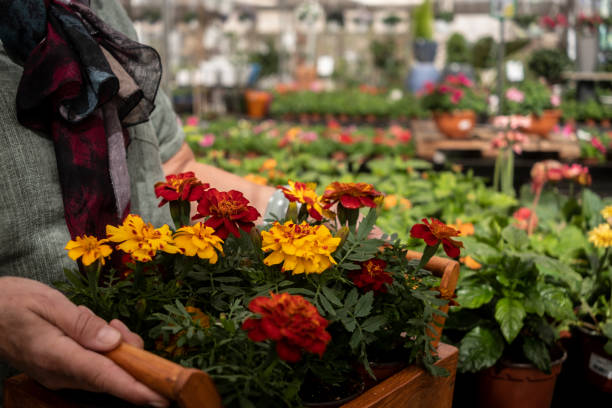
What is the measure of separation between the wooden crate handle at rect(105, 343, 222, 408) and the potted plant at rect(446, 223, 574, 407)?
876 millimetres

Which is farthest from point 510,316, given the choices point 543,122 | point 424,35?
point 424,35

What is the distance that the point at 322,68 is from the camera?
6.93 meters

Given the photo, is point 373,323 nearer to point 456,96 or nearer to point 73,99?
point 73,99

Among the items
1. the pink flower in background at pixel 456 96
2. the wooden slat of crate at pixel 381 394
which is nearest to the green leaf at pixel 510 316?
the wooden slat of crate at pixel 381 394

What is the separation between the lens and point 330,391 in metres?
0.71

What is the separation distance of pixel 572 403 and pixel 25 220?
139 centimetres

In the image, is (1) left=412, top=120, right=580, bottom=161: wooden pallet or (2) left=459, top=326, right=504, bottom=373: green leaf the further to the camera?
(1) left=412, top=120, right=580, bottom=161: wooden pallet

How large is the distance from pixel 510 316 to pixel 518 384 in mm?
165

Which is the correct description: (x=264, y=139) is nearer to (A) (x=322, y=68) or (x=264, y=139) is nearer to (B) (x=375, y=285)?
(B) (x=375, y=285)

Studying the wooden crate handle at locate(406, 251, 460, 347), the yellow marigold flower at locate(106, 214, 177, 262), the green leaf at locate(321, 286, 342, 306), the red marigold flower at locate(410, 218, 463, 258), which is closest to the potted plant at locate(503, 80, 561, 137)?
the wooden crate handle at locate(406, 251, 460, 347)

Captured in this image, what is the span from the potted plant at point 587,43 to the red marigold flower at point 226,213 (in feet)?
16.7

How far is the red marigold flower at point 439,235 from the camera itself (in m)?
0.72

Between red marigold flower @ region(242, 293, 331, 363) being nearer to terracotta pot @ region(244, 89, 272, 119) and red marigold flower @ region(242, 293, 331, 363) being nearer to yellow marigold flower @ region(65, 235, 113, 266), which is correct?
yellow marigold flower @ region(65, 235, 113, 266)

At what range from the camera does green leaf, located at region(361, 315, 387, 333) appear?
2.24ft
